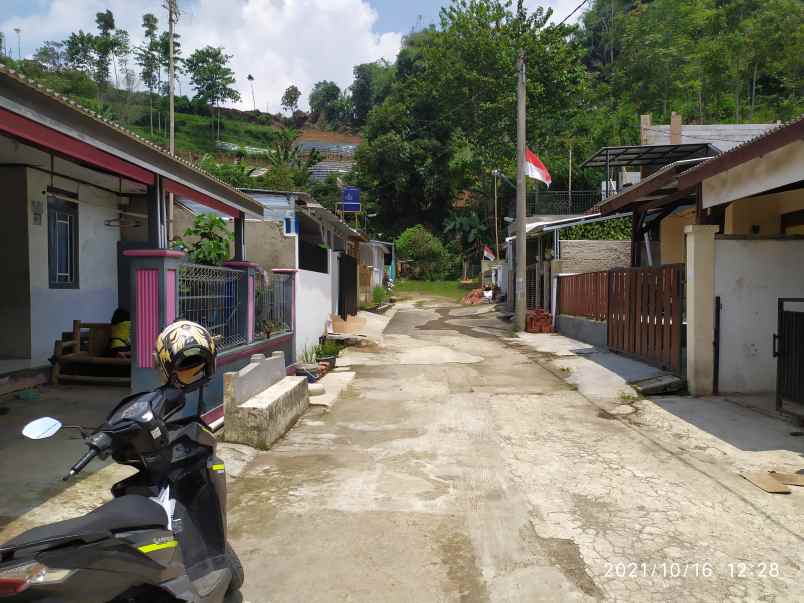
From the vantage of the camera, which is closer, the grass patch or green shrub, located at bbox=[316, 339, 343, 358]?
green shrub, located at bbox=[316, 339, 343, 358]

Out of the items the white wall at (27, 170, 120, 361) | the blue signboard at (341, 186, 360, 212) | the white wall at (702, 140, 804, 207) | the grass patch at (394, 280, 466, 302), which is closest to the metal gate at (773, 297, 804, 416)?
the white wall at (702, 140, 804, 207)

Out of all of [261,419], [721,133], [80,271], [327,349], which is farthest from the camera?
[721,133]

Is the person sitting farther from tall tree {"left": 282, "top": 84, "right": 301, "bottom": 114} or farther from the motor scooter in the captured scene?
tall tree {"left": 282, "top": 84, "right": 301, "bottom": 114}

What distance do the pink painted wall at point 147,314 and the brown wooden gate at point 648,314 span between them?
276 inches

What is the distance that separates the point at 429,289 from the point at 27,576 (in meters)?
36.4

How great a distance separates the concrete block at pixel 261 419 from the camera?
5.86 meters

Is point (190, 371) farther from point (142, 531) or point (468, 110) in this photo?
point (468, 110)

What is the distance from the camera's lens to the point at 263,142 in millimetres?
72375

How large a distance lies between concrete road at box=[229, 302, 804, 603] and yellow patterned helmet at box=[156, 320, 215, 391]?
1309 mm

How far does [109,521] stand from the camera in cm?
206

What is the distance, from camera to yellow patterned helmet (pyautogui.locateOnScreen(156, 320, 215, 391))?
2.69 metres

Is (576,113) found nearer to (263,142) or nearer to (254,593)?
(254,593)

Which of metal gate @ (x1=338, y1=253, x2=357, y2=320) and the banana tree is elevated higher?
the banana tree
